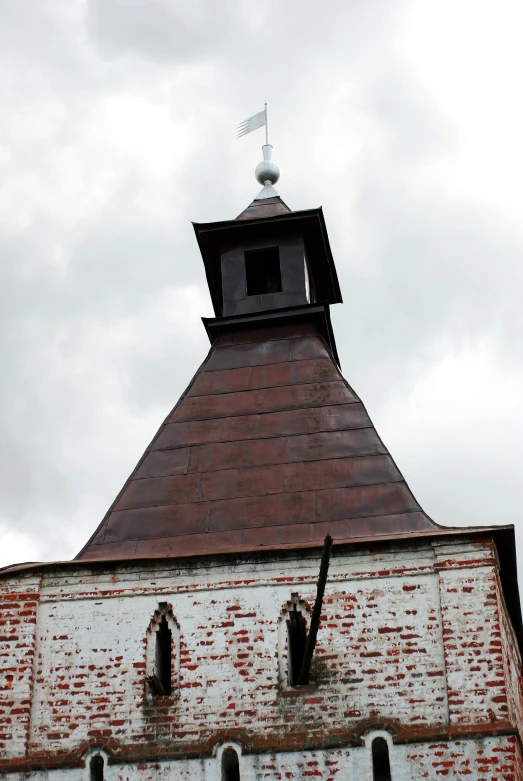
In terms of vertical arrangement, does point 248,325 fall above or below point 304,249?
below

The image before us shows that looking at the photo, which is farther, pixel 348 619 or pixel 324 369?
pixel 324 369

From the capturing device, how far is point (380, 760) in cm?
1261

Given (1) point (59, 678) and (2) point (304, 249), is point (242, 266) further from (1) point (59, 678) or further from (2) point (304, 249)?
(1) point (59, 678)

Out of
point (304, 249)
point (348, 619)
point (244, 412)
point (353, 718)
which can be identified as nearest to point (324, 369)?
point (244, 412)


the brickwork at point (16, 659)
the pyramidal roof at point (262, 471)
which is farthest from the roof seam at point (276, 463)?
the brickwork at point (16, 659)

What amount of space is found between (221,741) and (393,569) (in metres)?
2.45

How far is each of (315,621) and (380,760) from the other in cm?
148

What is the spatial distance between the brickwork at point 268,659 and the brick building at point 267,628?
0.06 ft

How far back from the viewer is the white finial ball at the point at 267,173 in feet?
65.0

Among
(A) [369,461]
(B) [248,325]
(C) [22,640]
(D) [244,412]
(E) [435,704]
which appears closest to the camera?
(E) [435,704]

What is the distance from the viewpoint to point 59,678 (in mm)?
13430

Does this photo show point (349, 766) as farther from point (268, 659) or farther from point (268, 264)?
point (268, 264)

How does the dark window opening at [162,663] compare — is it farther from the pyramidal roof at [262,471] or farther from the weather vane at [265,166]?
the weather vane at [265,166]

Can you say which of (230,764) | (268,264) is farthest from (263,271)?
(230,764)
